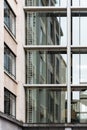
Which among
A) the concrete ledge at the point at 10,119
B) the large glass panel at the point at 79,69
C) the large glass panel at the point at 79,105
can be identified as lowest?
the concrete ledge at the point at 10,119

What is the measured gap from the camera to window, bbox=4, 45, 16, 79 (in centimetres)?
2931

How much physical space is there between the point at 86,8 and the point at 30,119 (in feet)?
27.3

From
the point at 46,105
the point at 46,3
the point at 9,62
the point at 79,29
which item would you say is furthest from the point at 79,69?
the point at 9,62

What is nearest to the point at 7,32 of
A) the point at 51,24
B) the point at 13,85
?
the point at 13,85

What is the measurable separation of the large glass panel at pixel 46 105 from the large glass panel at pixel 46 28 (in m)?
3.30

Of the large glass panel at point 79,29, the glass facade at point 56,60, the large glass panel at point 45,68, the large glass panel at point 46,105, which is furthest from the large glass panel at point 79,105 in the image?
the large glass panel at point 79,29

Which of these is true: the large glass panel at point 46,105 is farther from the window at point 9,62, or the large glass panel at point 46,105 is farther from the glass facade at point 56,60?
the window at point 9,62

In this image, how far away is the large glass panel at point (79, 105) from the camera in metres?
33.1

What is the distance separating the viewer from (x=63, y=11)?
34.2 metres

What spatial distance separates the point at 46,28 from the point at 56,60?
227 centimetres

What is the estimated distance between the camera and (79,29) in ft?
112

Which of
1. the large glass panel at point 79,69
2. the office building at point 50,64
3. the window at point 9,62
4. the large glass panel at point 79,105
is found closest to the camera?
the window at point 9,62

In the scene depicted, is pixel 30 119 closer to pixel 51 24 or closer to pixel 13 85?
pixel 13 85

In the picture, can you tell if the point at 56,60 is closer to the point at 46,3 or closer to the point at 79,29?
the point at 79,29
